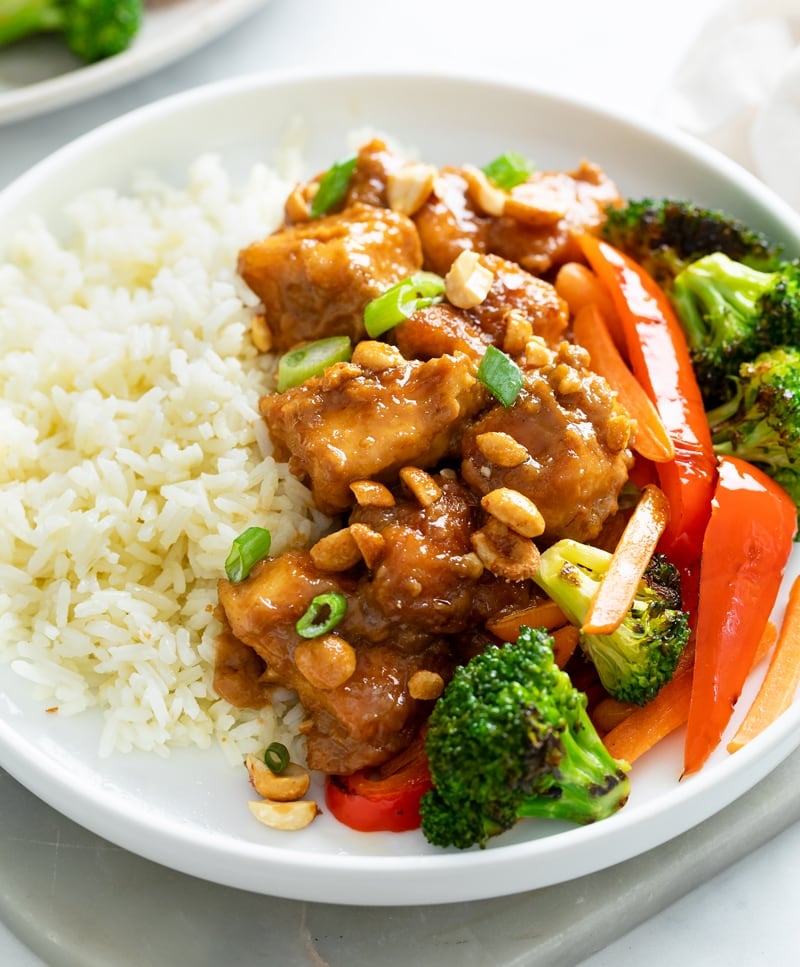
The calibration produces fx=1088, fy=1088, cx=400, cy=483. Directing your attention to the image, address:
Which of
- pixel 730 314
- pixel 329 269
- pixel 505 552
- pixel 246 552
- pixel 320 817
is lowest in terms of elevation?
pixel 320 817

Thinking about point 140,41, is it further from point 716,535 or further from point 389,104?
point 716,535

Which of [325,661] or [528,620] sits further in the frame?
[528,620]

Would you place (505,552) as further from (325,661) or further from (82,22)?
(82,22)

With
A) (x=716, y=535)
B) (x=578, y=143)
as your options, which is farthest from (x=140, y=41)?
→ (x=716, y=535)

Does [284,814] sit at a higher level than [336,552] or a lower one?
lower

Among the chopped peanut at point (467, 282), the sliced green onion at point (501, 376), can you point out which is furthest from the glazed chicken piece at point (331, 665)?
the chopped peanut at point (467, 282)

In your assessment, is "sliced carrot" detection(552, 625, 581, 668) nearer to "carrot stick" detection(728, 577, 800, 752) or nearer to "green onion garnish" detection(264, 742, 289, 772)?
"carrot stick" detection(728, 577, 800, 752)

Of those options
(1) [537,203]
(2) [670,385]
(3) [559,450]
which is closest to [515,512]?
(3) [559,450]
